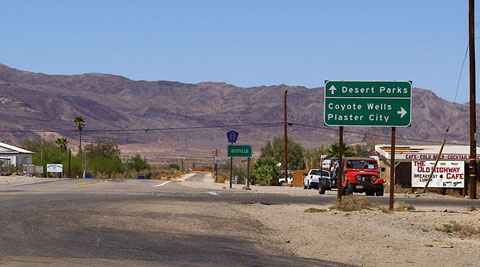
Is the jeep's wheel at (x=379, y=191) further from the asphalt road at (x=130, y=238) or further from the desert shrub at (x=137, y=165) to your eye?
the desert shrub at (x=137, y=165)

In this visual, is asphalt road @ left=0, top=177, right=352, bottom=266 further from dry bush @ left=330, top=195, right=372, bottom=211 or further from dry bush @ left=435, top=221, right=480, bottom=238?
dry bush @ left=330, top=195, right=372, bottom=211

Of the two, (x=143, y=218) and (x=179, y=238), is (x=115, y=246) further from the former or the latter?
(x=143, y=218)

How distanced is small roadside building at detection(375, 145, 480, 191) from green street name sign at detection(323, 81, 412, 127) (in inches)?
742

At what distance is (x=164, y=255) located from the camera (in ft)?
39.5

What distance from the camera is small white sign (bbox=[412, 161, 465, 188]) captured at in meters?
44.5

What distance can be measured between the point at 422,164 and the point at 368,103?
64.6ft

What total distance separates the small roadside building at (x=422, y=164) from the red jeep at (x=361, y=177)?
6.32 m

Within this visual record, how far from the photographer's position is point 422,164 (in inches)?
1786

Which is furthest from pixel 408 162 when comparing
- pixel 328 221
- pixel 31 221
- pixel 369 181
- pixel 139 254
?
pixel 139 254

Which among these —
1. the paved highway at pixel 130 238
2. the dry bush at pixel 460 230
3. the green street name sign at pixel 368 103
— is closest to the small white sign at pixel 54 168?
the green street name sign at pixel 368 103

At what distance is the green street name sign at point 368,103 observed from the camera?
26.6 m

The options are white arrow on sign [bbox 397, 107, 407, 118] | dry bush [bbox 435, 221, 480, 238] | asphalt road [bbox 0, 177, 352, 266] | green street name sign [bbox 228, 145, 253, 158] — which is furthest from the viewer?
green street name sign [bbox 228, 145, 253, 158]

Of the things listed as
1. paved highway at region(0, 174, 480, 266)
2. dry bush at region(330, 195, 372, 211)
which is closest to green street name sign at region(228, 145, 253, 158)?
dry bush at region(330, 195, 372, 211)

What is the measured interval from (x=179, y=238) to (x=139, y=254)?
311 cm
